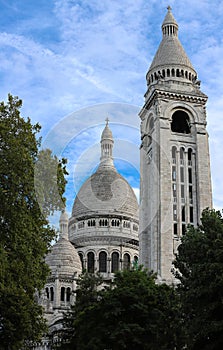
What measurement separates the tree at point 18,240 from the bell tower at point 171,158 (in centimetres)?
3202

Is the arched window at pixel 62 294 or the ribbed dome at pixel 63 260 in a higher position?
the ribbed dome at pixel 63 260

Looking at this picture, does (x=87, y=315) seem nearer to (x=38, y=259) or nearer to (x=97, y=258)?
(x=38, y=259)

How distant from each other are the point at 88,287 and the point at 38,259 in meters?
13.1

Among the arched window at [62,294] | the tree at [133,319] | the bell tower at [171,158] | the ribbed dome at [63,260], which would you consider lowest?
the tree at [133,319]

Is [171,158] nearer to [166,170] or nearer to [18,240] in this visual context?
[166,170]

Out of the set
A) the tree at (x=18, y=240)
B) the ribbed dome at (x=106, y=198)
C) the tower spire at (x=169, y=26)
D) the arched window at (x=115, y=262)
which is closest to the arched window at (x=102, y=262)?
the arched window at (x=115, y=262)

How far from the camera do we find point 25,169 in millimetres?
27094

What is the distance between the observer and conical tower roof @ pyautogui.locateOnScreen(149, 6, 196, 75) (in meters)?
68.6

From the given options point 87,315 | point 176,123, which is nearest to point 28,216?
point 87,315

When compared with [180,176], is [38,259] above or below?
below

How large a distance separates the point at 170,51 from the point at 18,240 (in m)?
48.7

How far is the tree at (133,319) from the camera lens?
31.1 m

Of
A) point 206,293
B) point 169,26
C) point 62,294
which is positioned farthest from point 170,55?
point 206,293

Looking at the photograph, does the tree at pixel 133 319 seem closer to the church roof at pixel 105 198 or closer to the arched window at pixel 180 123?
the arched window at pixel 180 123
